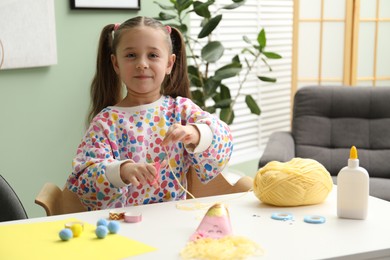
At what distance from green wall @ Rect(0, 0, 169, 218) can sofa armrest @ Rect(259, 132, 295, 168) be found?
1.02 metres

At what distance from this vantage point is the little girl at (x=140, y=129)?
1724mm

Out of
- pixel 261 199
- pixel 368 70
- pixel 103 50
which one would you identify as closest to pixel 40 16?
pixel 103 50

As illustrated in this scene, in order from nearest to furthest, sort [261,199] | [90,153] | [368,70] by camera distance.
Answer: [261,199]
[90,153]
[368,70]

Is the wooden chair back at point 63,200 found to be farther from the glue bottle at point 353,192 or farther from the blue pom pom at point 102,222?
the glue bottle at point 353,192

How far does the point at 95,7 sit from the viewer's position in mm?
3209

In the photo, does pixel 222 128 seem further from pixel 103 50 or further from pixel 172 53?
pixel 103 50

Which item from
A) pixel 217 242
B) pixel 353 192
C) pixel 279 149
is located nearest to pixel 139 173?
pixel 217 242

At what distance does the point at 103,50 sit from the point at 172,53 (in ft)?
0.75

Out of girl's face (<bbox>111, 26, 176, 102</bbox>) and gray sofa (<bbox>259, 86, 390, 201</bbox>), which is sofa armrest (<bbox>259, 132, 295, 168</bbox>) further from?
girl's face (<bbox>111, 26, 176, 102</bbox>)

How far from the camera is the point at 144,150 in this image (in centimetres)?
185

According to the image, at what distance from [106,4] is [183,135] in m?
1.85

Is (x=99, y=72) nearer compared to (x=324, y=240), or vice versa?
(x=324, y=240)

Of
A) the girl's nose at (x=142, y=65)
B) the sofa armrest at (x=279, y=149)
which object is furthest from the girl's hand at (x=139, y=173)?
the sofa armrest at (x=279, y=149)

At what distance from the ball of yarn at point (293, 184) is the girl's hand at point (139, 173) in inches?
11.1
